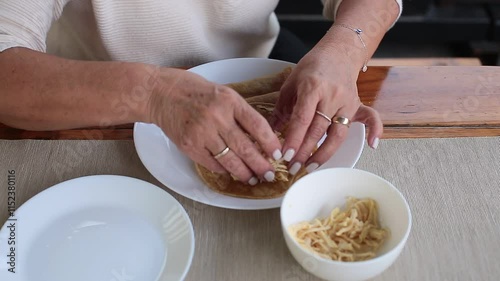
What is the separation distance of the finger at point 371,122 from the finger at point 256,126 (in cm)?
16

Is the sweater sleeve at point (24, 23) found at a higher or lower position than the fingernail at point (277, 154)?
higher

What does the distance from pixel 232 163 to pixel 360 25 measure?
1.21ft

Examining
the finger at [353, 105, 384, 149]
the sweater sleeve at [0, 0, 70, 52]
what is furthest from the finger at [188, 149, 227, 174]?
the sweater sleeve at [0, 0, 70, 52]

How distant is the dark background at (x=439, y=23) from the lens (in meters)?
1.95

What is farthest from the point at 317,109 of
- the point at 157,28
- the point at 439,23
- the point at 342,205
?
the point at 439,23

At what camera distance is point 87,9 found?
3.26ft

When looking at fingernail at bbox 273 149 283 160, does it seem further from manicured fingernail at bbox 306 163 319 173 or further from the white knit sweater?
the white knit sweater

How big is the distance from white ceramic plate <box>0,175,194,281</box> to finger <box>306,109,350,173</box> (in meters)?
0.20

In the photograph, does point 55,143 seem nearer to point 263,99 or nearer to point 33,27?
point 33,27

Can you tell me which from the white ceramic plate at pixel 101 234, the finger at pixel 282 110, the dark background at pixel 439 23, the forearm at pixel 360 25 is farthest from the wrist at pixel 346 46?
the dark background at pixel 439 23

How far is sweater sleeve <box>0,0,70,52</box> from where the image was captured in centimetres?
80

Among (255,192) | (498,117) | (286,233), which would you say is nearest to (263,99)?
(255,192)

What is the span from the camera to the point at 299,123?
74 centimetres

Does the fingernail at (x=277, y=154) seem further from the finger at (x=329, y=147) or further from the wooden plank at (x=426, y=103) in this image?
the wooden plank at (x=426, y=103)
